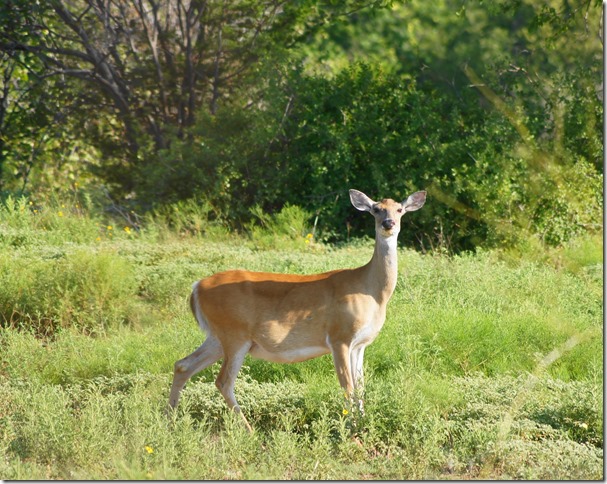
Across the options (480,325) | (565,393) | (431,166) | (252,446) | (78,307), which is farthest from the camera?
(431,166)

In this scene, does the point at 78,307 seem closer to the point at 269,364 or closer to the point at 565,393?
the point at 269,364

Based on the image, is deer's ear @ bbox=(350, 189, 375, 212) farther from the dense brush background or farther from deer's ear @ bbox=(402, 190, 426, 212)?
the dense brush background

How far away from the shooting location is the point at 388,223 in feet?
21.3

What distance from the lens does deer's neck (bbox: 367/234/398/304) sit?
6.59m

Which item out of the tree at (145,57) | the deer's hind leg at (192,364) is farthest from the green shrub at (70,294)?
the tree at (145,57)

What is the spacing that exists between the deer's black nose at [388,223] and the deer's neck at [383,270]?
0.12 m

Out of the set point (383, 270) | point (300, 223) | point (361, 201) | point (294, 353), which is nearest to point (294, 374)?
point (294, 353)

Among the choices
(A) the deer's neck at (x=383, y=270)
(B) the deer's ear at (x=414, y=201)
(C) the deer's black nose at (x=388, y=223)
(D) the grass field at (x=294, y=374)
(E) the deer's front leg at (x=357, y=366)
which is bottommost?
(D) the grass field at (x=294, y=374)

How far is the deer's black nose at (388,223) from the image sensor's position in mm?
6484

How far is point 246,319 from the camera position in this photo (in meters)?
6.62

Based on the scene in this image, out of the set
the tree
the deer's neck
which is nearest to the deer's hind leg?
the deer's neck

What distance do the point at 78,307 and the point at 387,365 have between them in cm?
311

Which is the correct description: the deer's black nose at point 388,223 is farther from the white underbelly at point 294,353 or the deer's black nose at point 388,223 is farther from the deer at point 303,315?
the white underbelly at point 294,353

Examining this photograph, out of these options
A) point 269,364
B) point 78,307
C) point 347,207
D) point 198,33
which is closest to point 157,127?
point 198,33
